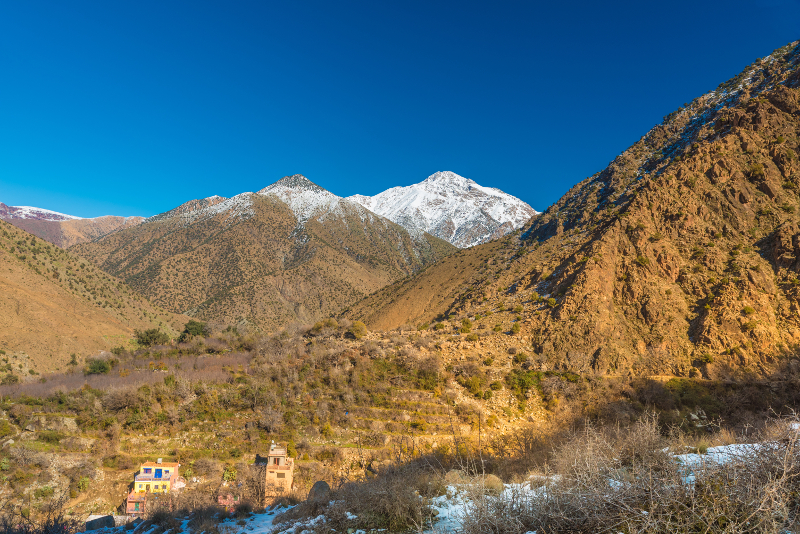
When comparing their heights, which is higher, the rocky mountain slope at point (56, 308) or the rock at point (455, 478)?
the rocky mountain slope at point (56, 308)

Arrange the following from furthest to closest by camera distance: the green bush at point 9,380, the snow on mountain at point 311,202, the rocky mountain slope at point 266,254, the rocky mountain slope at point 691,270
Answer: the snow on mountain at point 311,202 < the rocky mountain slope at point 266,254 < the green bush at point 9,380 < the rocky mountain slope at point 691,270

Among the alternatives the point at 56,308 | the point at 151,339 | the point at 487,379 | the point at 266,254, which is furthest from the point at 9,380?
the point at 266,254

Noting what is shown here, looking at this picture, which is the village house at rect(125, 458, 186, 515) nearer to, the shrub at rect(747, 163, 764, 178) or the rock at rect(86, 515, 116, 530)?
the rock at rect(86, 515, 116, 530)

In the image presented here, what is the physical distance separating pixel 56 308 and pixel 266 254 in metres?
69.1

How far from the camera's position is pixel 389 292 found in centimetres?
5631

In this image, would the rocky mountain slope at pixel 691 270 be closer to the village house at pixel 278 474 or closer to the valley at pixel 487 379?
the valley at pixel 487 379

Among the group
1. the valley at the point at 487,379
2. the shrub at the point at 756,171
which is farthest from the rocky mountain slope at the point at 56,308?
the shrub at the point at 756,171

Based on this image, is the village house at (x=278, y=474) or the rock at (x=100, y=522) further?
the village house at (x=278, y=474)

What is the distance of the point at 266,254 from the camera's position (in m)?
112

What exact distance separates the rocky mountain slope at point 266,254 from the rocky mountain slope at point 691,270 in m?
60.6

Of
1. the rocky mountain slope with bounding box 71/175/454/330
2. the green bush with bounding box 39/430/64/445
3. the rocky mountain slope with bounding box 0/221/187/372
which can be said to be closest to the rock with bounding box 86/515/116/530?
the green bush with bounding box 39/430/64/445

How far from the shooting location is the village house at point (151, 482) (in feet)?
59.2

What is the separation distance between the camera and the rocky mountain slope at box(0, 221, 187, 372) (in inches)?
1469

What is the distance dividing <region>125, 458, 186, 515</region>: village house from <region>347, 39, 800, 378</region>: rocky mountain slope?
19197 mm
